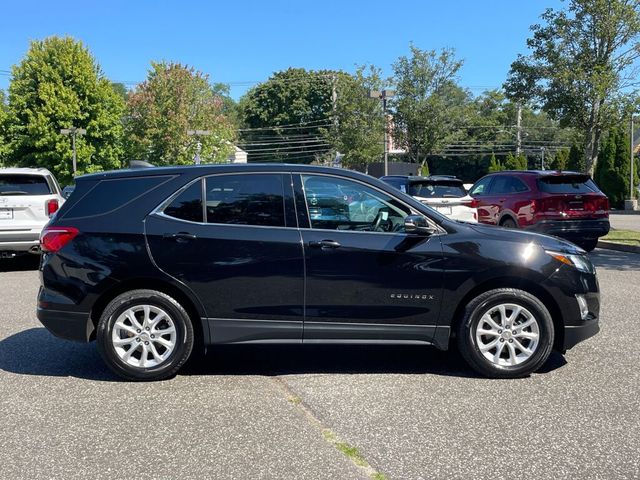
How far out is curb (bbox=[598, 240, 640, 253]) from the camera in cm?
1340

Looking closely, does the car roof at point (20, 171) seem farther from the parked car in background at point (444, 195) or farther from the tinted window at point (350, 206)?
the tinted window at point (350, 206)

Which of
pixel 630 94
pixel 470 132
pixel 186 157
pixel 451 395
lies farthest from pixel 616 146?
pixel 470 132

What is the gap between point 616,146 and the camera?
98.7ft

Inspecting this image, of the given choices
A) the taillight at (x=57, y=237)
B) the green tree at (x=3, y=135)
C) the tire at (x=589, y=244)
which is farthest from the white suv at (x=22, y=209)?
the green tree at (x=3, y=135)

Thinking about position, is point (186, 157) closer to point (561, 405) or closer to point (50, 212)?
point (50, 212)

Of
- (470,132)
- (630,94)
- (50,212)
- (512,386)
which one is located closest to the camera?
(512,386)

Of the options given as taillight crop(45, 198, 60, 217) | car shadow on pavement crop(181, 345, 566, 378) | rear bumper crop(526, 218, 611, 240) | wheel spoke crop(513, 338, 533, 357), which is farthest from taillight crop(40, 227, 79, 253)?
rear bumper crop(526, 218, 611, 240)

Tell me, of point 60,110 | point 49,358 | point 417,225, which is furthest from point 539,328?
point 60,110

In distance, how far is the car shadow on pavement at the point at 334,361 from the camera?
5281mm

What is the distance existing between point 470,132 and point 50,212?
68981mm

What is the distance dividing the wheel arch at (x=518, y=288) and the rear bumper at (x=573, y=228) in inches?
290

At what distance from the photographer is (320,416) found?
4.24 metres

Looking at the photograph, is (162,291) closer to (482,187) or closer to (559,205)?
(559,205)

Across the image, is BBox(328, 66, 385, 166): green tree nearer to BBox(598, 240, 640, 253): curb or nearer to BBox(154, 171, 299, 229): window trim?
BBox(598, 240, 640, 253): curb
